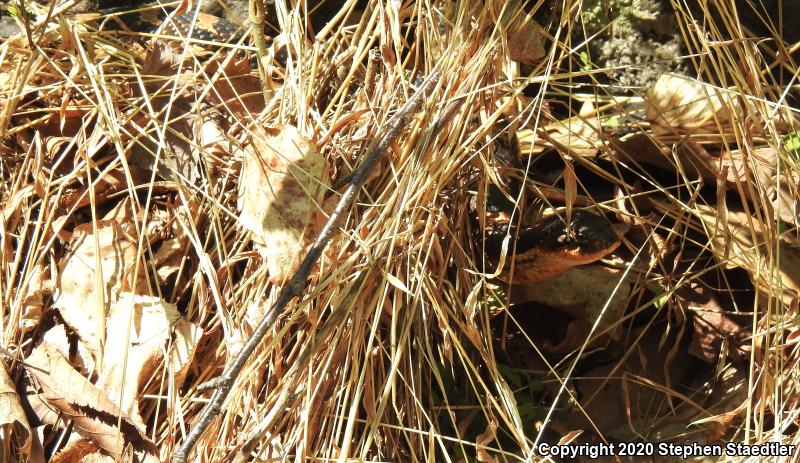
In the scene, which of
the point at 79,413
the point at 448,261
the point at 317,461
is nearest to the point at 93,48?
the point at 79,413

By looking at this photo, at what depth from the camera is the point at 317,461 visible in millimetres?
1439

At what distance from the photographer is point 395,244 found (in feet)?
4.93

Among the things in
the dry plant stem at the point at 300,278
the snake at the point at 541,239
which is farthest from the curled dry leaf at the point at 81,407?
the snake at the point at 541,239

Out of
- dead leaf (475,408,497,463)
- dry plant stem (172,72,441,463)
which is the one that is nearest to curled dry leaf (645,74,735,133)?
dry plant stem (172,72,441,463)

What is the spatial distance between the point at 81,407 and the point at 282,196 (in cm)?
58

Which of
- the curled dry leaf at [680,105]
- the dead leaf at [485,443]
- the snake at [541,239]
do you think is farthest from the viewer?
the curled dry leaf at [680,105]

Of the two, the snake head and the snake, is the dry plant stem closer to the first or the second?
the snake

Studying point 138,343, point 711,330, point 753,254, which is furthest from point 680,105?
point 138,343

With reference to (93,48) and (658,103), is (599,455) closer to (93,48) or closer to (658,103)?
(658,103)

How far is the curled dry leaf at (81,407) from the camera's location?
1460 mm

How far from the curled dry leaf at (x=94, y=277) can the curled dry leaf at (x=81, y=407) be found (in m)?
0.08

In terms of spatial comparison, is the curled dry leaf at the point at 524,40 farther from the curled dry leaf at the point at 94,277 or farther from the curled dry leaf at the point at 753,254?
the curled dry leaf at the point at 94,277

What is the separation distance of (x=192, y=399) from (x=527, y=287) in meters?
1.00

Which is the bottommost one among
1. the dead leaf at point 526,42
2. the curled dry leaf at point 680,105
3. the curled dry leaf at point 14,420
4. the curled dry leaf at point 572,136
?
the curled dry leaf at point 14,420
